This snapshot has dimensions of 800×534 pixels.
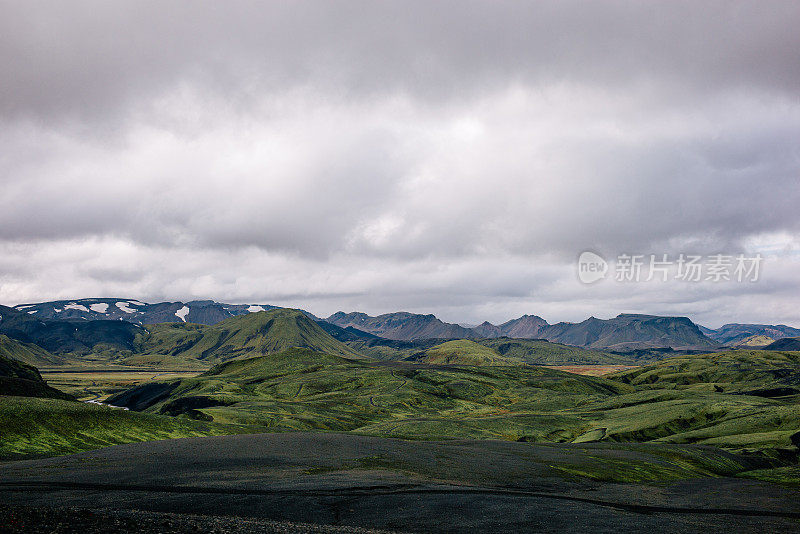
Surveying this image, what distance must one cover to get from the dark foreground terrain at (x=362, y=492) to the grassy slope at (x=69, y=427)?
22.7 metres

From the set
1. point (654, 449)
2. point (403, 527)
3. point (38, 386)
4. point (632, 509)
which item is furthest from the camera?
point (38, 386)

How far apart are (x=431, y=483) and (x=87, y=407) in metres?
108

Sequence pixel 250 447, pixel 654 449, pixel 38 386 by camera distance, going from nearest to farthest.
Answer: pixel 250 447 → pixel 654 449 → pixel 38 386

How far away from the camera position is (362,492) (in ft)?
178

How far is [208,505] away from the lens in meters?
45.8

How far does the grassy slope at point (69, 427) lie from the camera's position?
9619 cm

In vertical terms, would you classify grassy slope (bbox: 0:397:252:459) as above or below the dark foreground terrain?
below

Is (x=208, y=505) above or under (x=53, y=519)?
under

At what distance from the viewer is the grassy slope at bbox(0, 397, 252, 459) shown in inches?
3787

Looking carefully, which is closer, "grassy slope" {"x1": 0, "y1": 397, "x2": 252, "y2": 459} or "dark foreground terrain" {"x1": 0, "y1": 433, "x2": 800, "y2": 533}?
"dark foreground terrain" {"x1": 0, "y1": 433, "x2": 800, "y2": 533}

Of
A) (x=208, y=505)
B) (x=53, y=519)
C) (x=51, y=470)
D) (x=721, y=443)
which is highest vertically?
(x=53, y=519)

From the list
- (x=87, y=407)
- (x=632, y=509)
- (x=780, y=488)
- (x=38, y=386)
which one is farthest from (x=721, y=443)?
(x=38, y=386)

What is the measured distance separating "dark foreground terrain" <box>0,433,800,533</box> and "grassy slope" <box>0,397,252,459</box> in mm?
22714

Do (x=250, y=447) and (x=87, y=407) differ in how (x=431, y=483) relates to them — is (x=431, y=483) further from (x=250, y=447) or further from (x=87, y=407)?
(x=87, y=407)
